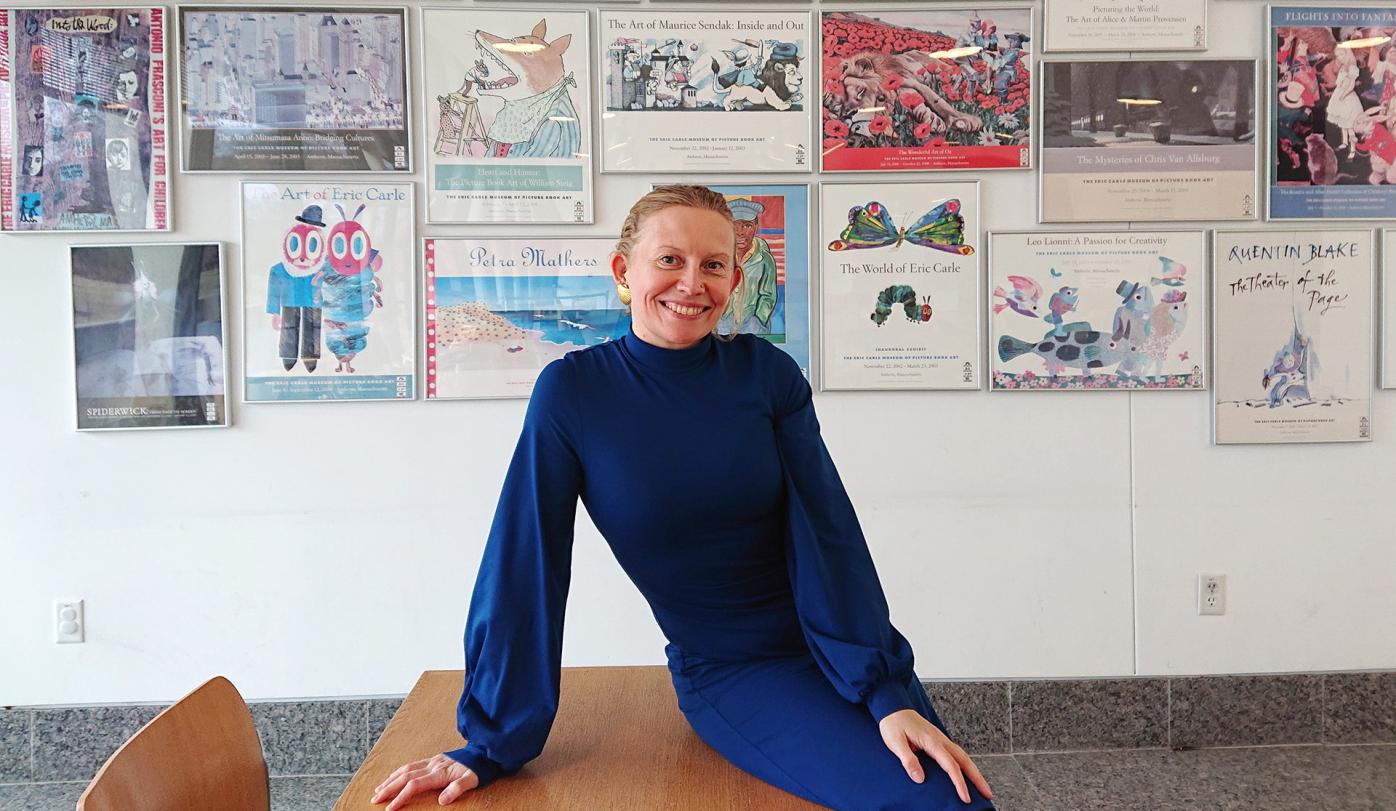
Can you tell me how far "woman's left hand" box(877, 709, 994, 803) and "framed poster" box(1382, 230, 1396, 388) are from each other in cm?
234

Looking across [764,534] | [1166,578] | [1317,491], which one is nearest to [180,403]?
[764,534]

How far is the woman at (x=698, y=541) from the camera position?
49.4 inches

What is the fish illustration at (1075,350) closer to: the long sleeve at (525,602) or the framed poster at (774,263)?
the framed poster at (774,263)

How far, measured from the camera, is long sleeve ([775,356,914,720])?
1.27 m

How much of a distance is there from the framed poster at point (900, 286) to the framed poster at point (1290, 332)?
73 centimetres

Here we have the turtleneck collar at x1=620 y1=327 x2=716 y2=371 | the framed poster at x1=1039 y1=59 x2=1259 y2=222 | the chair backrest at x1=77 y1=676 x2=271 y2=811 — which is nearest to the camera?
the chair backrest at x1=77 y1=676 x2=271 y2=811

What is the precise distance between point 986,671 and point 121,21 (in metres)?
3.06

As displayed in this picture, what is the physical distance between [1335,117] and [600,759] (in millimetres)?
2770

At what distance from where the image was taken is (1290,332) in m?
2.71

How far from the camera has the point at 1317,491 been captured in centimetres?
275

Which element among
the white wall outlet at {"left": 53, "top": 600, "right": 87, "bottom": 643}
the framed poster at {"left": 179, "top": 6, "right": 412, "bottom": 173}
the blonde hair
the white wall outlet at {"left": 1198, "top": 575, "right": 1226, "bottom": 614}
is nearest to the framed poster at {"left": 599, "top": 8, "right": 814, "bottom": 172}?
the framed poster at {"left": 179, "top": 6, "right": 412, "bottom": 173}

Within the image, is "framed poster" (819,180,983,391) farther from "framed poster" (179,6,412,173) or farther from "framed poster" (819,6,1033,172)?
"framed poster" (179,6,412,173)

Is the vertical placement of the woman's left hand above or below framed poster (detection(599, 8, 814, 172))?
below

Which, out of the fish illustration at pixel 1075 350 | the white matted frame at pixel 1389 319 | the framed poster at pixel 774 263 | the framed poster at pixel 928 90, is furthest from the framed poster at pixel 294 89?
the white matted frame at pixel 1389 319
